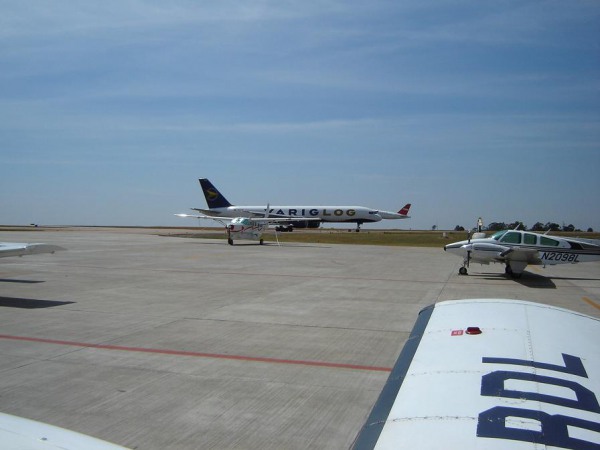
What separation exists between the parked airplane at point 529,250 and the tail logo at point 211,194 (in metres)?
60.5

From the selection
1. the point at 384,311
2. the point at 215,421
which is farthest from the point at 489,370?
the point at 384,311

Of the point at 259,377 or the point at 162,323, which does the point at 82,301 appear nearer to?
the point at 162,323

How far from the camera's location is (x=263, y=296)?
49.6 ft

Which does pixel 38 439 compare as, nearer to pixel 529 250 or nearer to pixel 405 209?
pixel 529 250

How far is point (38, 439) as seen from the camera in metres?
1.97

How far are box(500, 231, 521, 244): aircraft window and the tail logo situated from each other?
6093 centimetres

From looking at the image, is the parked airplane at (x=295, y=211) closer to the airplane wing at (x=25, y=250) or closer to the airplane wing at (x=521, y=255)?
the airplane wing at (x=521, y=255)

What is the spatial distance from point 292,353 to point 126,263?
17.4 m

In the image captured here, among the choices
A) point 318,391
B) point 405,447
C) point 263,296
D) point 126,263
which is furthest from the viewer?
point 126,263

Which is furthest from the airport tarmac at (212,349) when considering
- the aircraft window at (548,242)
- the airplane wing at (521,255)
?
the aircraft window at (548,242)

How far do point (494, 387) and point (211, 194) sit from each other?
76.6m

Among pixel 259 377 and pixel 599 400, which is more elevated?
pixel 599 400

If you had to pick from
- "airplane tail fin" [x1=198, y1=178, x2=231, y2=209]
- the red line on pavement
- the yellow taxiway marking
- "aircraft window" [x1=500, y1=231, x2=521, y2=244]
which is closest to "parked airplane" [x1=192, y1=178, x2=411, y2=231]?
"airplane tail fin" [x1=198, y1=178, x2=231, y2=209]

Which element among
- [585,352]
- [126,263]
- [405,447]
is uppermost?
[585,352]
